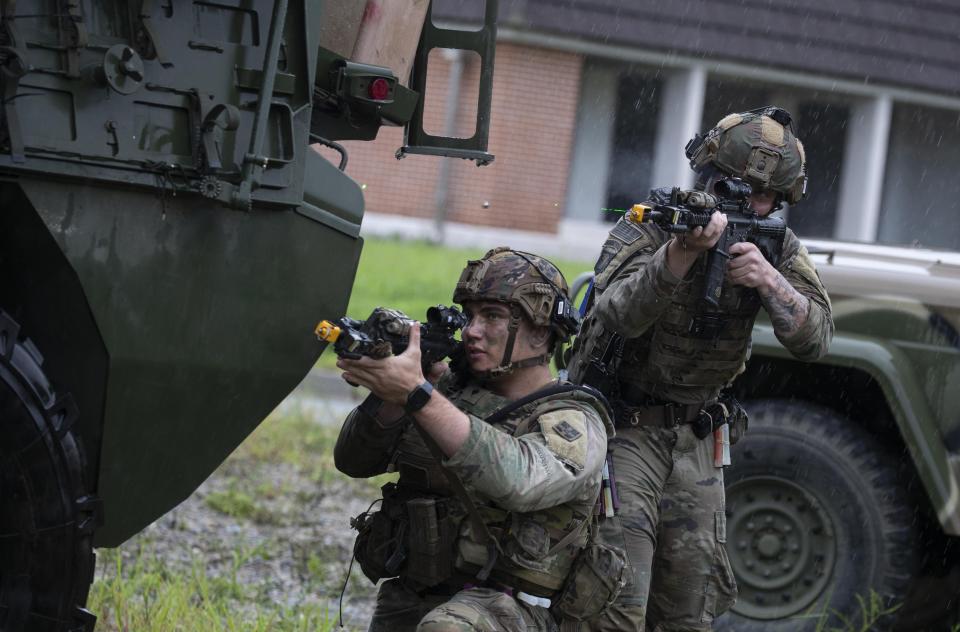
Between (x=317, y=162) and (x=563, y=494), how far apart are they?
1.01 m

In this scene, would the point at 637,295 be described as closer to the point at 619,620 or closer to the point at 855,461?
the point at 619,620

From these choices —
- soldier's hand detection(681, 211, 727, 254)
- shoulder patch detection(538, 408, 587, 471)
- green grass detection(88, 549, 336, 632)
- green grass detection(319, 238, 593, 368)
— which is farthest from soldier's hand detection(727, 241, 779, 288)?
green grass detection(319, 238, 593, 368)

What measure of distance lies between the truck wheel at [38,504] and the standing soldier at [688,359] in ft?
5.06

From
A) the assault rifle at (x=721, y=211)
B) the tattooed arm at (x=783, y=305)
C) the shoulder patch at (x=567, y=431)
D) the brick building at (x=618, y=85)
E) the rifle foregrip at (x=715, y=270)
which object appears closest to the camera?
the shoulder patch at (x=567, y=431)

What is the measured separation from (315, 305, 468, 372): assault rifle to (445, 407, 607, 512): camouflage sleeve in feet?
0.85

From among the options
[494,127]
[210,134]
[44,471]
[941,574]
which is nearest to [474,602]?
[44,471]

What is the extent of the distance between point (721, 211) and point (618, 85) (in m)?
13.3

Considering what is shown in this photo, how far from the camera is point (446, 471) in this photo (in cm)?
309

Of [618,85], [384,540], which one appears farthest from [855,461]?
[618,85]

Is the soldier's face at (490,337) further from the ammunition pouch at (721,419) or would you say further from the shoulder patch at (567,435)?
the ammunition pouch at (721,419)

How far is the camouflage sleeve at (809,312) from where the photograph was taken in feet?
12.9

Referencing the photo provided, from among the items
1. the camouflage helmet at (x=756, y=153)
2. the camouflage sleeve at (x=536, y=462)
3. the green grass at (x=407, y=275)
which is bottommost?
the green grass at (x=407, y=275)

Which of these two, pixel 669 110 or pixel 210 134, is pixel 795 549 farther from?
pixel 669 110

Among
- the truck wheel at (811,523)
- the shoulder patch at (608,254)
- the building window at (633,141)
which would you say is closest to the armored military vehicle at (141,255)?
the shoulder patch at (608,254)
